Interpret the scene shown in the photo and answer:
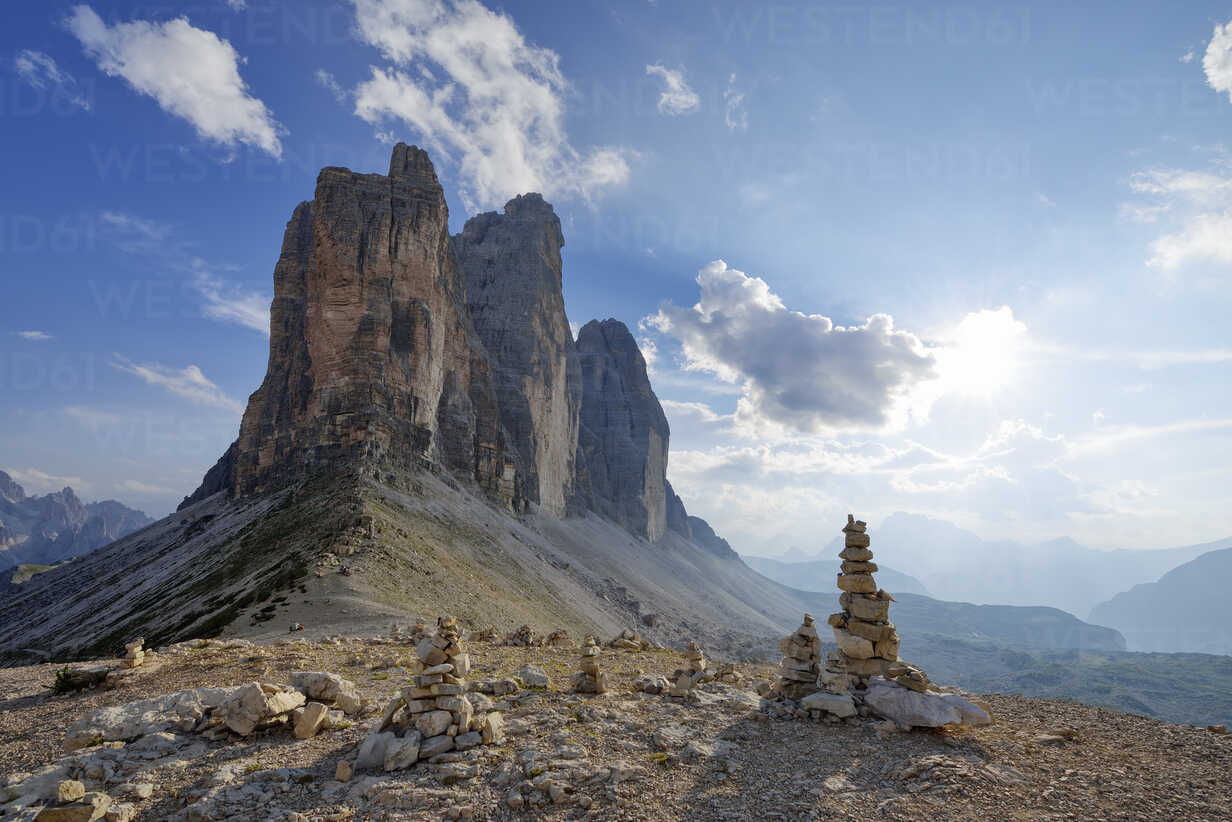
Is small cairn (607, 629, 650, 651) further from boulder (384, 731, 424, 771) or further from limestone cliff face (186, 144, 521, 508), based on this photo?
limestone cliff face (186, 144, 521, 508)

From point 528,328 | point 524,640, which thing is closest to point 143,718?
point 524,640

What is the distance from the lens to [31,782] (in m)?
9.62

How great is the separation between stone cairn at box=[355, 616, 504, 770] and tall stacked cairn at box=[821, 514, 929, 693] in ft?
31.4

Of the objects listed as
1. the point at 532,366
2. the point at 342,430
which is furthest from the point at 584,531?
the point at 342,430

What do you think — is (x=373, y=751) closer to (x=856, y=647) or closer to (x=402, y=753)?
(x=402, y=753)

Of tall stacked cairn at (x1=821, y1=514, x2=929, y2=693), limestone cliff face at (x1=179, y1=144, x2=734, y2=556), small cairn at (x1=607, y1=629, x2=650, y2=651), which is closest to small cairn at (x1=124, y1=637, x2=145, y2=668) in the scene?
small cairn at (x1=607, y1=629, x2=650, y2=651)

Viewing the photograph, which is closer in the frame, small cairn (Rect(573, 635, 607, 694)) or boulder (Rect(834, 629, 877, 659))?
boulder (Rect(834, 629, 877, 659))

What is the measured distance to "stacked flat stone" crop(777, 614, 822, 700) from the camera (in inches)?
643

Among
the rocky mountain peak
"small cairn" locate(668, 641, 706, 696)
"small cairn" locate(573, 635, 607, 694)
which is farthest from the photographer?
the rocky mountain peak

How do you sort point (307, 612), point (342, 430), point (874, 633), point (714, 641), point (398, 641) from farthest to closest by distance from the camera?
point (714, 641), point (342, 430), point (307, 612), point (398, 641), point (874, 633)

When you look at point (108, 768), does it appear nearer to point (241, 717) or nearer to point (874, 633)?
point (241, 717)

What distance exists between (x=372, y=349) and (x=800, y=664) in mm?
68053

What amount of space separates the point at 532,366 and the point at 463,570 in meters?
83.3

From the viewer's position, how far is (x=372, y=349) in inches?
2835
